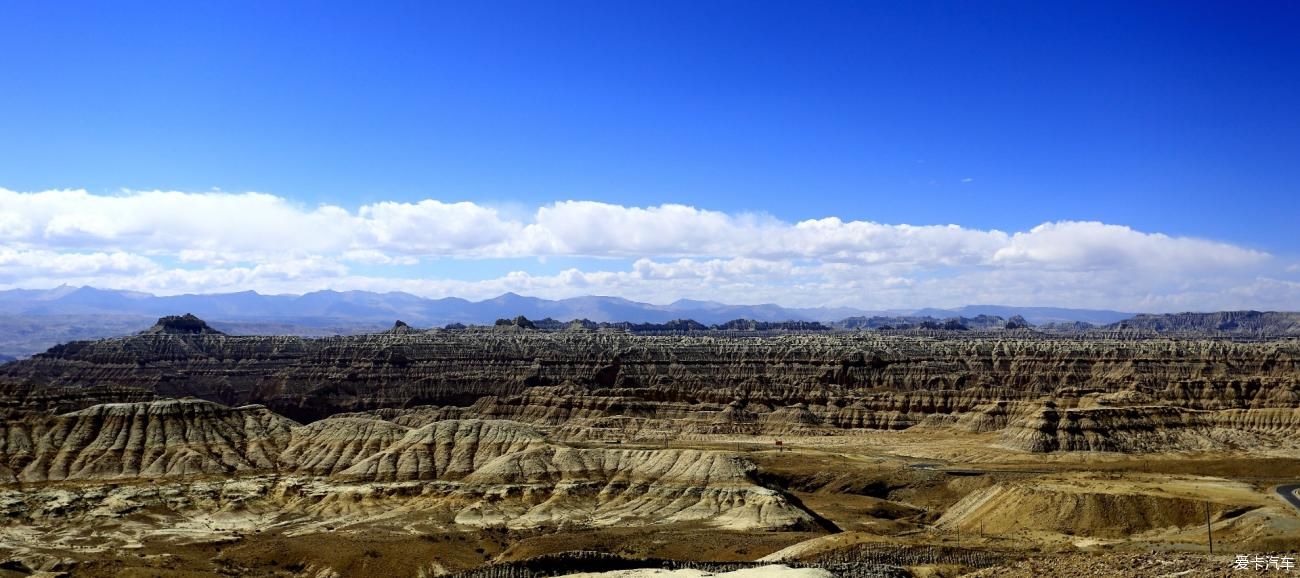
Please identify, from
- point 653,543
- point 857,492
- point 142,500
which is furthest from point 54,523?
point 857,492

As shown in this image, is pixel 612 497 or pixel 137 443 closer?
pixel 612 497

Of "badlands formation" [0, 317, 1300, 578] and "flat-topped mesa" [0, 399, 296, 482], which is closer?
"badlands formation" [0, 317, 1300, 578]

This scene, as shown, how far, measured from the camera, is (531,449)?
395 feet

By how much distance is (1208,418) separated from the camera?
163m

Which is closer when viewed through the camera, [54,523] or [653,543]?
[653,543]

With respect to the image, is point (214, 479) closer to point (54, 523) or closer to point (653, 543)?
point (54, 523)

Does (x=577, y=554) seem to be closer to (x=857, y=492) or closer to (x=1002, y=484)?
(x=1002, y=484)

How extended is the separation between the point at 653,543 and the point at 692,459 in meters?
32.7

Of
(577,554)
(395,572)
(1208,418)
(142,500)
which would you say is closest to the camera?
(577,554)

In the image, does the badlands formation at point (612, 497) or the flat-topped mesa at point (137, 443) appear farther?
the flat-topped mesa at point (137, 443)

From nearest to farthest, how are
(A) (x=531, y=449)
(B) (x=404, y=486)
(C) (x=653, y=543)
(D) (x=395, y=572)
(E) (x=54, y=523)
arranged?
(D) (x=395, y=572), (C) (x=653, y=543), (E) (x=54, y=523), (B) (x=404, y=486), (A) (x=531, y=449)

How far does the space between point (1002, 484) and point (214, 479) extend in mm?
81933

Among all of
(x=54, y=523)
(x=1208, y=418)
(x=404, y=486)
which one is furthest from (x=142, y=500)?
(x=1208, y=418)

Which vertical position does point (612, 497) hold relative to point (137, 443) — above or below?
below
